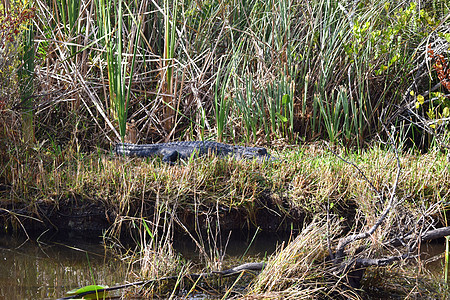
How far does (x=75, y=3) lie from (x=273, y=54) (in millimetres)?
2293

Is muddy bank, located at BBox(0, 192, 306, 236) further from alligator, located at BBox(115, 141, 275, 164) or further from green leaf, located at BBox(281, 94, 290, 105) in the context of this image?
green leaf, located at BBox(281, 94, 290, 105)

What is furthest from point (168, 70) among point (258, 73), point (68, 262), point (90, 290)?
point (90, 290)

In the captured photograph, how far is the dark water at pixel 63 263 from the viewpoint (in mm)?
2986

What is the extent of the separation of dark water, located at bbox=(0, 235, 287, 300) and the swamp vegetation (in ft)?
0.43

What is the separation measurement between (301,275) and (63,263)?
164 cm

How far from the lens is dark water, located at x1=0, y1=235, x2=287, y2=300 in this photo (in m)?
2.99

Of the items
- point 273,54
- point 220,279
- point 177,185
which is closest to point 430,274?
point 220,279

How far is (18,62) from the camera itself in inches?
168

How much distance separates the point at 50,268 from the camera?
3328 mm

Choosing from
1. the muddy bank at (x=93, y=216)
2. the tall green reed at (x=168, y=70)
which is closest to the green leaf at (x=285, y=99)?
the tall green reed at (x=168, y=70)

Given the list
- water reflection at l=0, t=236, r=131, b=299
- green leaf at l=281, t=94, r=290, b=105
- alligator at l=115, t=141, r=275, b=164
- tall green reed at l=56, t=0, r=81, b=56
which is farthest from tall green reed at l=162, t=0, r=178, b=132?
water reflection at l=0, t=236, r=131, b=299

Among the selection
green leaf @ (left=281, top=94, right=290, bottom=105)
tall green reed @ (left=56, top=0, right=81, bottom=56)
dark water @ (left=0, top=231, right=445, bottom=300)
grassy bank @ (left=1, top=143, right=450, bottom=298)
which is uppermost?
tall green reed @ (left=56, top=0, right=81, bottom=56)

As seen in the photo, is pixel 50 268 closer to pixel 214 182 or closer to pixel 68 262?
pixel 68 262

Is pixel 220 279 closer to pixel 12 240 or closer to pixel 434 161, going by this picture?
pixel 12 240
